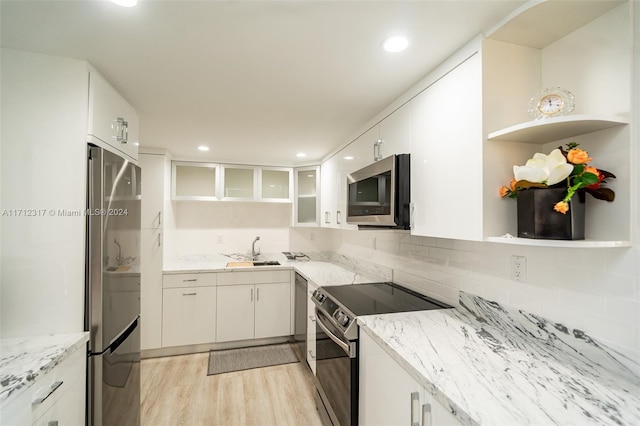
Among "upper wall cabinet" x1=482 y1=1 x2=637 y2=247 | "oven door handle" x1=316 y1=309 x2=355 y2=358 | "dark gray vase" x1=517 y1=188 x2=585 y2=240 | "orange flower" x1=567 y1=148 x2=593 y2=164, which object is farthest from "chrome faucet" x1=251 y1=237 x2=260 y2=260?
"orange flower" x1=567 y1=148 x2=593 y2=164

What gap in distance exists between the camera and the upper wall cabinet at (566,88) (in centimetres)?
96

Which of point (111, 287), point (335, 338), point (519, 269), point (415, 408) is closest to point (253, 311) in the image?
point (335, 338)

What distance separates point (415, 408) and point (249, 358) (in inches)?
95.1

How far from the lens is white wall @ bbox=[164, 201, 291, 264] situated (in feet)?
11.9

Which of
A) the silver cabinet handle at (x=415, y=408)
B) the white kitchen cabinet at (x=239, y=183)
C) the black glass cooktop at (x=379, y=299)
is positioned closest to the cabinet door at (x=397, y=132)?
the black glass cooktop at (x=379, y=299)

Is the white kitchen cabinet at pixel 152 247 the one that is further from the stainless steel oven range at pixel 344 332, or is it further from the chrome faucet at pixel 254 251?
the stainless steel oven range at pixel 344 332

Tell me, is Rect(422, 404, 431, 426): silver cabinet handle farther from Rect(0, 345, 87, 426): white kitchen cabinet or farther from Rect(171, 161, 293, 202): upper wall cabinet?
Rect(171, 161, 293, 202): upper wall cabinet

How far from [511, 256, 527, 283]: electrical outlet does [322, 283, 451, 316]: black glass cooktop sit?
1.65 feet

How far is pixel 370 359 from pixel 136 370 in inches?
61.1

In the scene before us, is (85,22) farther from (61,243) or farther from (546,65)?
(546,65)

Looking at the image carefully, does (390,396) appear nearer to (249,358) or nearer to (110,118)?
(110,118)

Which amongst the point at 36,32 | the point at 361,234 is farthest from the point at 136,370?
the point at 361,234

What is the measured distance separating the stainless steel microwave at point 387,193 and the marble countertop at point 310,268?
0.74 metres

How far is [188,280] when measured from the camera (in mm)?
3137
